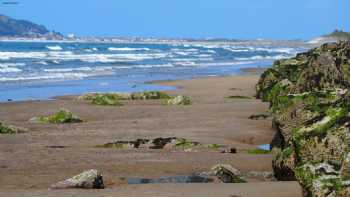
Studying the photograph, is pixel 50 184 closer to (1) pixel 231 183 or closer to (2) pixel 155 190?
(2) pixel 155 190

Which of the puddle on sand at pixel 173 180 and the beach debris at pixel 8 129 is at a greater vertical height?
the beach debris at pixel 8 129

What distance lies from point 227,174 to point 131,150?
3.71 m

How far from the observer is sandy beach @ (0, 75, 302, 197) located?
9.38m

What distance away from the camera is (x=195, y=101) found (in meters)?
26.7

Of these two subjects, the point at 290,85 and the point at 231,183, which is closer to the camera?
the point at 231,183

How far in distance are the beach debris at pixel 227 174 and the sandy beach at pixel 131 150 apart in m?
0.30

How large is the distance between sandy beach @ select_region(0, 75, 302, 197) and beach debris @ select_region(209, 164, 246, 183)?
298 mm

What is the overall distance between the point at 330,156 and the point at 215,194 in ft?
5.17

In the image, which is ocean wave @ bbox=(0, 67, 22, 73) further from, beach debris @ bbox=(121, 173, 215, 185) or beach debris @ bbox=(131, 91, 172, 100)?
beach debris @ bbox=(121, 173, 215, 185)

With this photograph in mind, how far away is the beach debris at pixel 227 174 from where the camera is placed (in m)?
10.3

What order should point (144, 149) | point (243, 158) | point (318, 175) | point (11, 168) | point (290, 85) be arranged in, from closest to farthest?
point (318, 175) < point (11, 168) < point (243, 158) < point (144, 149) < point (290, 85)

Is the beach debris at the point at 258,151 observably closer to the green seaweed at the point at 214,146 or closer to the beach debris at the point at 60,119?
the green seaweed at the point at 214,146

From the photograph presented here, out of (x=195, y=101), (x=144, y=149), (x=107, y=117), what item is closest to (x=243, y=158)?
(x=144, y=149)

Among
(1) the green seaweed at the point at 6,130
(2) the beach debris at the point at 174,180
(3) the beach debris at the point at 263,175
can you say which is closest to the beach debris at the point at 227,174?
(2) the beach debris at the point at 174,180
